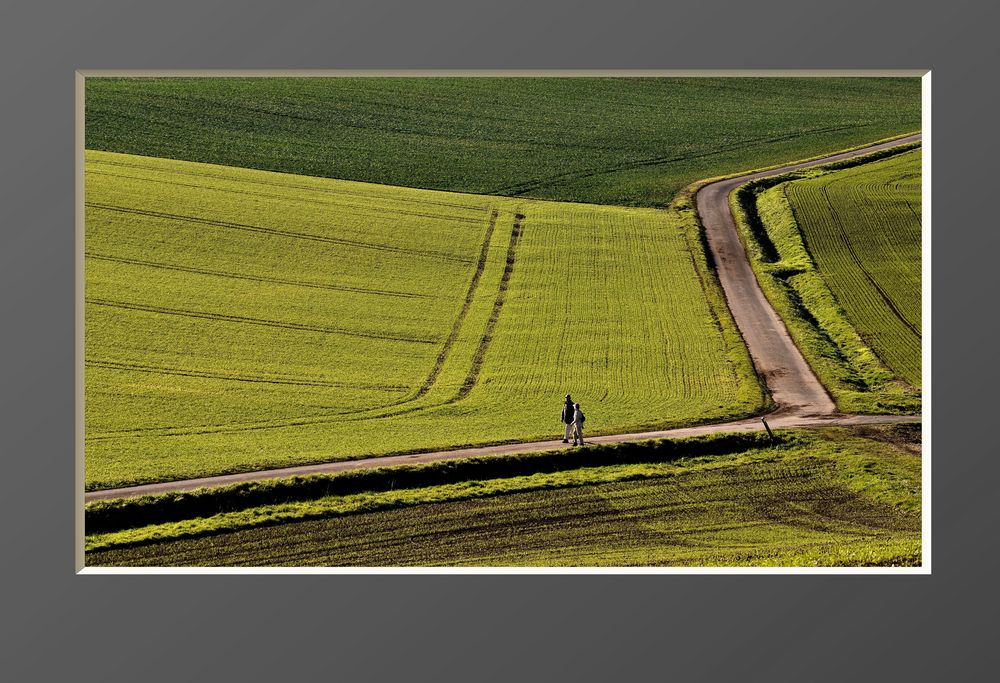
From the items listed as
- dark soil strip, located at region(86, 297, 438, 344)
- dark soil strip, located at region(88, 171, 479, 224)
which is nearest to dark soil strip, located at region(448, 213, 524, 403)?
dark soil strip, located at region(86, 297, 438, 344)

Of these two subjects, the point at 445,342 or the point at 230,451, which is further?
the point at 445,342

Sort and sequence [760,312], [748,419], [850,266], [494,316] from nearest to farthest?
[748,419], [760,312], [494,316], [850,266]

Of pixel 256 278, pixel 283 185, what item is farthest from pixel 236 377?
pixel 283 185

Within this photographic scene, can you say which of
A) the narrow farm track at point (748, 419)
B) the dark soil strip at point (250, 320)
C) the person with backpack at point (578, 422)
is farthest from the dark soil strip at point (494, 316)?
the narrow farm track at point (748, 419)

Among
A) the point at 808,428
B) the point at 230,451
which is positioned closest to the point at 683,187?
the point at 808,428

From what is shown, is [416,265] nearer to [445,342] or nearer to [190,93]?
[445,342]

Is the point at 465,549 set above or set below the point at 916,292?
below

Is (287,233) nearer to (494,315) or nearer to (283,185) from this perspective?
(283,185)
